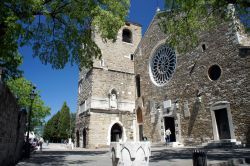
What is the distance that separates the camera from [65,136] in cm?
5816

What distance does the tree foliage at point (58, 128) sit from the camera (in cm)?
5809

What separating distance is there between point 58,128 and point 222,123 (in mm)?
49073

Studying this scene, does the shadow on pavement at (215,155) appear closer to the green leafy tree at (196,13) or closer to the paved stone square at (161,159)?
the paved stone square at (161,159)

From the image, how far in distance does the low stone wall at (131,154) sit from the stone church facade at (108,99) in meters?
15.7

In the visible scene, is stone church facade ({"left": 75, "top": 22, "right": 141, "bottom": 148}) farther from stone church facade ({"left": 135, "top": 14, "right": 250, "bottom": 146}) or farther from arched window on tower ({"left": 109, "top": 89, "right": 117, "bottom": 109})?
stone church facade ({"left": 135, "top": 14, "right": 250, "bottom": 146})

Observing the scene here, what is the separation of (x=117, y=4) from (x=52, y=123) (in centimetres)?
5323

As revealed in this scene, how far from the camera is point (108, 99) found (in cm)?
2305

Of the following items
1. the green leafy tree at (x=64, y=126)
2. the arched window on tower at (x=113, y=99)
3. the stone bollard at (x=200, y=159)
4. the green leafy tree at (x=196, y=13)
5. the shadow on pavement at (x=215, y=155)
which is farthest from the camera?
the green leafy tree at (x=64, y=126)

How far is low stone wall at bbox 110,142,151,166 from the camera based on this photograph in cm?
588

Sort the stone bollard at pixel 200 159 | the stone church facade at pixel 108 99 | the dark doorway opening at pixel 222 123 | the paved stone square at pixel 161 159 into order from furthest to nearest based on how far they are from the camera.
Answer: the stone church facade at pixel 108 99
the dark doorway opening at pixel 222 123
the paved stone square at pixel 161 159
the stone bollard at pixel 200 159

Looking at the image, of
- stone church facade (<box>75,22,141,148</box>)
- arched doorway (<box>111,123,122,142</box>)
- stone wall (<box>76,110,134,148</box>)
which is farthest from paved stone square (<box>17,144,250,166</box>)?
arched doorway (<box>111,123,122,142</box>)

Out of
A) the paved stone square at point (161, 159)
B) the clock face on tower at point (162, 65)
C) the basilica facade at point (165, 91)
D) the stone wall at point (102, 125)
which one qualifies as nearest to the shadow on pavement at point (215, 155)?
the paved stone square at point (161, 159)

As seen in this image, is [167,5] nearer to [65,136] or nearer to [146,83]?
[146,83]

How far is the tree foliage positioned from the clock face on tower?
A: 134 feet
